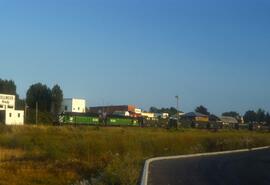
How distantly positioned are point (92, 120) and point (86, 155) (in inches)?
2183

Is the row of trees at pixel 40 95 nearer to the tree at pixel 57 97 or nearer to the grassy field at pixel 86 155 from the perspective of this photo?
the tree at pixel 57 97

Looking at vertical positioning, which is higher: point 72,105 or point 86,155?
point 72,105

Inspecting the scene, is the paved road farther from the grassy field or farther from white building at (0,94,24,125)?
white building at (0,94,24,125)

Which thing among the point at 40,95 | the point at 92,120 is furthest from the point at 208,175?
the point at 40,95

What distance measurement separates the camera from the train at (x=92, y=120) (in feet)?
284

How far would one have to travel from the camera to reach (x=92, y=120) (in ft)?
301

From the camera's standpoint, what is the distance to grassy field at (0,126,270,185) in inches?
870

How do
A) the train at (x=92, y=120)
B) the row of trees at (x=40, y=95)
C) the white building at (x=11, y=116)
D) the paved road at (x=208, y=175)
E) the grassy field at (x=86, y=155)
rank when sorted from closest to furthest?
1. the paved road at (x=208, y=175)
2. the grassy field at (x=86, y=155)
3. the white building at (x=11, y=116)
4. the train at (x=92, y=120)
5. the row of trees at (x=40, y=95)

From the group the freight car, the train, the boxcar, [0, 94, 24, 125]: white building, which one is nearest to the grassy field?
[0, 94, 24, 125]: white building

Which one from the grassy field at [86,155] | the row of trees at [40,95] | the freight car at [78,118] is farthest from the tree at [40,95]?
the grassy field at [86,155]

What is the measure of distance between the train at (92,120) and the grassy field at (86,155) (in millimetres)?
25835

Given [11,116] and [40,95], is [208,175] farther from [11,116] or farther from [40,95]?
[40,95]

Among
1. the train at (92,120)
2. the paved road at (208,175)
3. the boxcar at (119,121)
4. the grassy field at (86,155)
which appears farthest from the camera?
the boxcar at (119,121)

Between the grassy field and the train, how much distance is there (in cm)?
2584
